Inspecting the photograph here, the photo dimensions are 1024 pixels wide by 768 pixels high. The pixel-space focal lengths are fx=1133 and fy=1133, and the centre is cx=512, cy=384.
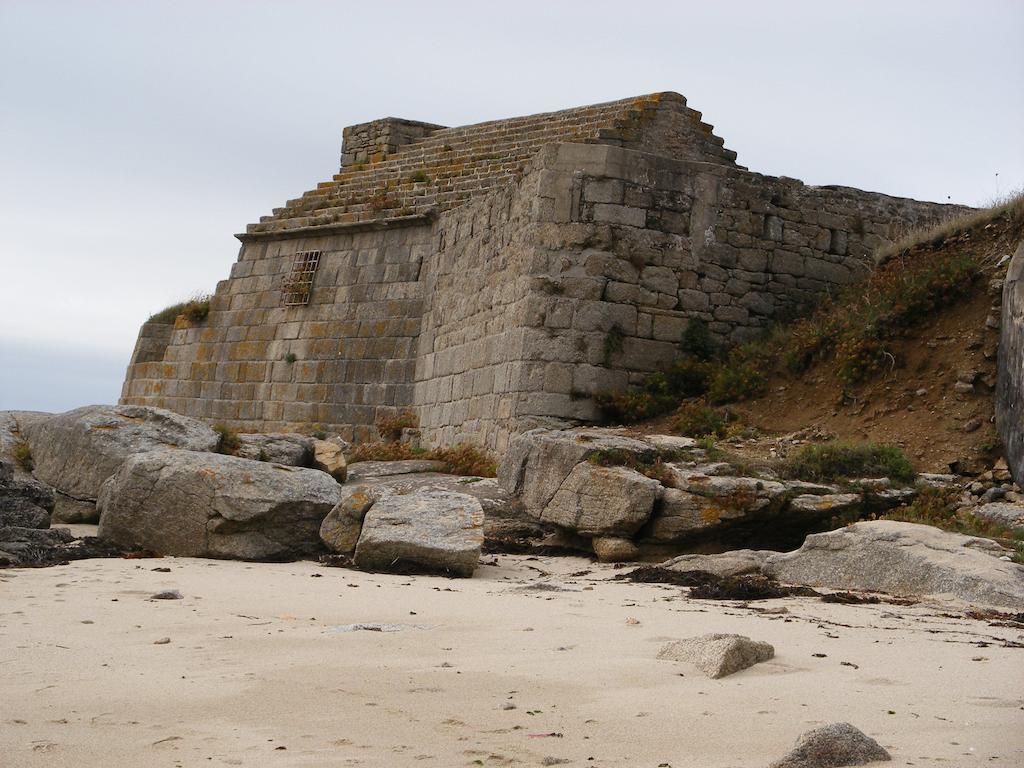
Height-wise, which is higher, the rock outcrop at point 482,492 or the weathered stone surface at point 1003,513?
the weathered stone surface at point 1003,513

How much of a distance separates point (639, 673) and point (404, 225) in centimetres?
1259

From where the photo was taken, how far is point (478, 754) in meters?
2.97

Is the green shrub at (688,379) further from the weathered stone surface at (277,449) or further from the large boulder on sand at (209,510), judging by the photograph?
the large boulder on sand at (209,510)

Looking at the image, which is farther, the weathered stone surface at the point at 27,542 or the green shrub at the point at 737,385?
the green shrub at the point at 737,385

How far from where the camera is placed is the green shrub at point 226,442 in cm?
946

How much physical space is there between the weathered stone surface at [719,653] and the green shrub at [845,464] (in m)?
4.41

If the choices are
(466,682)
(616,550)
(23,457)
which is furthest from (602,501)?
(23,457)

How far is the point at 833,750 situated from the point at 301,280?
582 inches

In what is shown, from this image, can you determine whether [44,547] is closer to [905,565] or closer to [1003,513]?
[905,565]

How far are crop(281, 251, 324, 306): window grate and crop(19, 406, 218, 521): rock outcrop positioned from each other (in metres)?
7.43

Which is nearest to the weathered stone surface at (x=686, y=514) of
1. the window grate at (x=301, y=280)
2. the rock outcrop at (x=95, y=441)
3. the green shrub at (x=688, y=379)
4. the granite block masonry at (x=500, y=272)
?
the rock outcrop at (x=95, y=441)

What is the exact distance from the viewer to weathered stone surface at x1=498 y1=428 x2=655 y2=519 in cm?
824

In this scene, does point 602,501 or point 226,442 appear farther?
point 226,442

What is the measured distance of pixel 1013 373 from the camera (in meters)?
8.42
